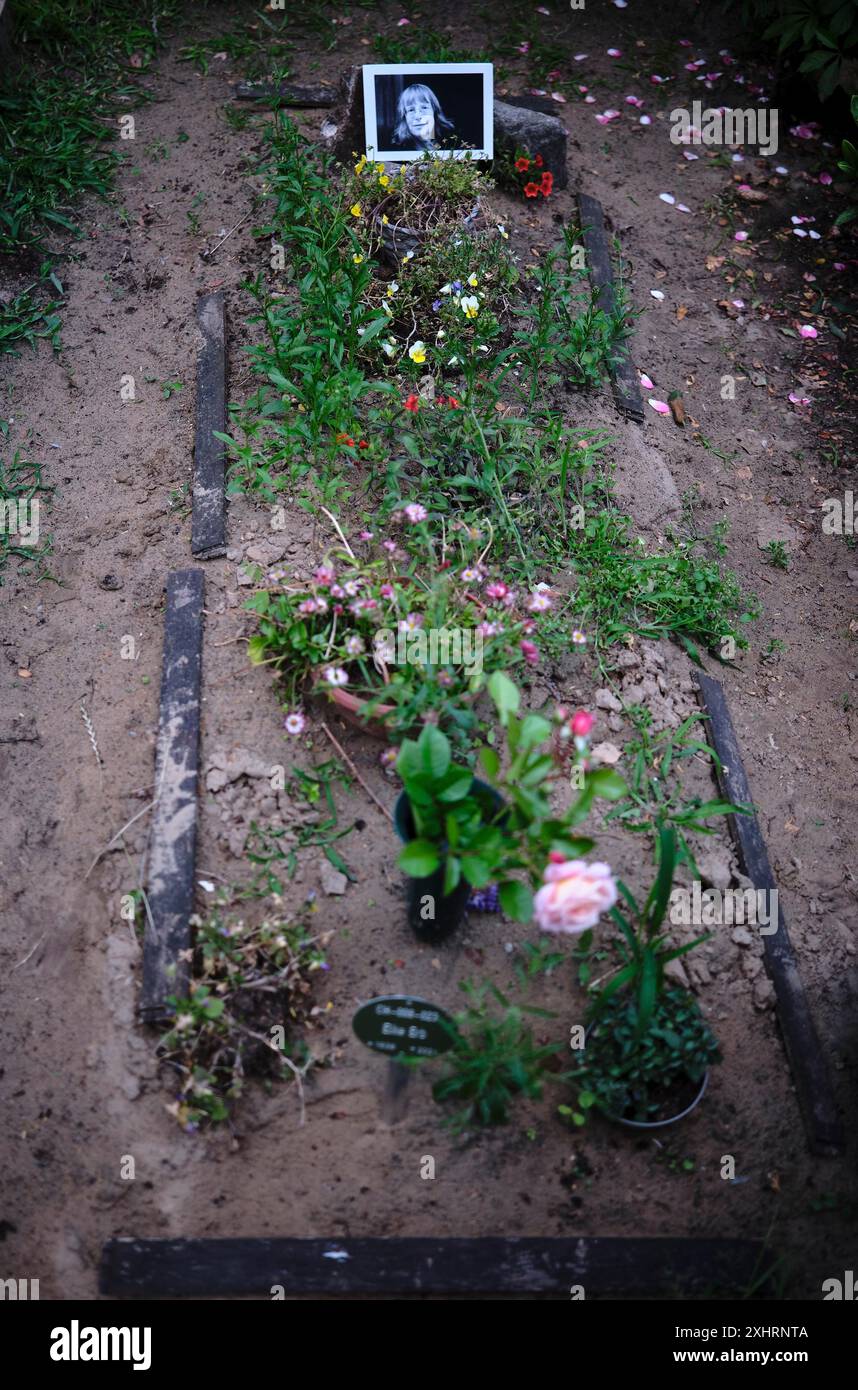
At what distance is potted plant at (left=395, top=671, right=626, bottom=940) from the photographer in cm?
218

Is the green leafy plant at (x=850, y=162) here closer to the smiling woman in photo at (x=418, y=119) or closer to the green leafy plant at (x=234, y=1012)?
the smiling woman in photo at (x=418, y=119)

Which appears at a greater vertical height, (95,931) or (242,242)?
(242,242)

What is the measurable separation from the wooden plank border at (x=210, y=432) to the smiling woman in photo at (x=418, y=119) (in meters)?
0.95

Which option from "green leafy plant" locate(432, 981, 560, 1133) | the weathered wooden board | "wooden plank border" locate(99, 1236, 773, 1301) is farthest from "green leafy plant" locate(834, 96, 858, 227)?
"wooden plank border" locate(99, 1236, 773, 1301)

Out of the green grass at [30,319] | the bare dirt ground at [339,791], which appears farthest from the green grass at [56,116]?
the bare dirt ground at [339,791]

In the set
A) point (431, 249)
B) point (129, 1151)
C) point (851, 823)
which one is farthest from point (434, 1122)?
point (431, 249)

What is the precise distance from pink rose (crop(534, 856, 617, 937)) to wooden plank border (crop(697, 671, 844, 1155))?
977 mm

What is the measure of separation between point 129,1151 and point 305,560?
1707 millimetres

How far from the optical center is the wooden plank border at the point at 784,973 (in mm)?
2584

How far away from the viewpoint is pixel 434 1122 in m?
2.50

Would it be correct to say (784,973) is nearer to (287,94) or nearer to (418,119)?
(418,119)

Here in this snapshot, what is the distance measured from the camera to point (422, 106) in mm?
4160

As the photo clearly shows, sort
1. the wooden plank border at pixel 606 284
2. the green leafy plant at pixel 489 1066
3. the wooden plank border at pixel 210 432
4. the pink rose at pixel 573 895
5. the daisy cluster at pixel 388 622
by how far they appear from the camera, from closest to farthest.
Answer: the pink rose at pixel 573 895 → the green leafy plant at pixel 489 1066 → the daisy cluster at pixel 388 622 → the wooden plank border at pixel 210 432 → the wooden plank border at pixel 606 284

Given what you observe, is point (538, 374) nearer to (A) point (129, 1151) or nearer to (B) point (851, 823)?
(B) point (851, 823)
